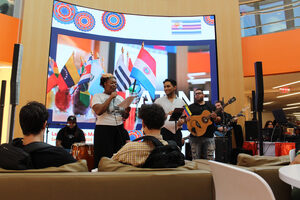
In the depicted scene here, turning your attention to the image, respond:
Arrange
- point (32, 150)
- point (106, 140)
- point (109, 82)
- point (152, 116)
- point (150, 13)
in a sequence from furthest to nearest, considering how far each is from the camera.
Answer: point (150, 13) < point (109, 82) < point (106, 140) < point (152, 116) < point (32, 150)

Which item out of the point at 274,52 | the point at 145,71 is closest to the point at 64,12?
the point at 145,71

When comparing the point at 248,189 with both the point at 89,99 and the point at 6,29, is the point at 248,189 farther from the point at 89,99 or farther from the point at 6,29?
the point at 6,29

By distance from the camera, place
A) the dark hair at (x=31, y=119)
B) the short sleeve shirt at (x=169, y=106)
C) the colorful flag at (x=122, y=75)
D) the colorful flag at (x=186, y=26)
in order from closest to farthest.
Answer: the dark hair at (x=31, y=119) → the short sleeve shirt at (x=169, y=106) → the colorful flag at (x=122, y=75) → the colorful flag at (x=186, y=26)

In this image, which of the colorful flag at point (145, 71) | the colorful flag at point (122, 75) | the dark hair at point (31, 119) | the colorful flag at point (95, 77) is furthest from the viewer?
the colorful flag at point (145, 71)

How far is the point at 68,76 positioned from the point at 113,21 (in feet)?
5.96

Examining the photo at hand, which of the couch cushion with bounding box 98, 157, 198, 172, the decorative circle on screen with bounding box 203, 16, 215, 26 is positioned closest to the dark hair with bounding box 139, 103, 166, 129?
the couch cushion with bounding box 98, 157, 198, 172

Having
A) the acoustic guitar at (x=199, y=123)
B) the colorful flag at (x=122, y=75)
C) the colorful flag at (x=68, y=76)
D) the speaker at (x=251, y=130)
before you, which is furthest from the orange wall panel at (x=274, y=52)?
the colorful flag at (x=68, y=76)

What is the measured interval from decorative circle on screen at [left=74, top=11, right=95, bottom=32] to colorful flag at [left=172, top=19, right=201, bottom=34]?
2.10 meters

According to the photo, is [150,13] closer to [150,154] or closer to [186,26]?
[186,26]

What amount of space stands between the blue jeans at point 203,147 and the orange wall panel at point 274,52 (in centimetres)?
348

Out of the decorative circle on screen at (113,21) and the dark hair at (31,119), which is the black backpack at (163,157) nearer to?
the dark hair at (31,119)

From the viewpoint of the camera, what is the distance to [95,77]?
6.05m

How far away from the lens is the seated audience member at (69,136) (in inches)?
193

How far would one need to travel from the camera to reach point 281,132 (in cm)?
682
